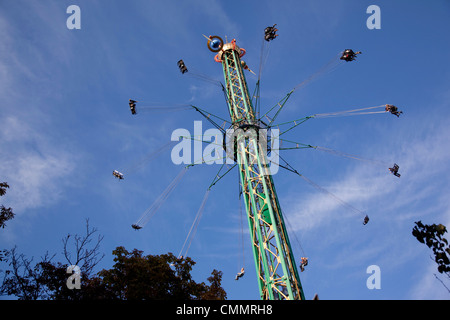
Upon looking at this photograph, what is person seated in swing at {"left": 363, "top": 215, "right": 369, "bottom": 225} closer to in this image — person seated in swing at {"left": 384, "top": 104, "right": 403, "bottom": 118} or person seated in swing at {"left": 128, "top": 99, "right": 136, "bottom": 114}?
person seated in swing at {"left": 384, "top": 104, "right": 403, "bottom": 118}

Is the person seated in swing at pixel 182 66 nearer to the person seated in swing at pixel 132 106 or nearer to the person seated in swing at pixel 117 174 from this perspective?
the person seated in swing at pixel 132 106

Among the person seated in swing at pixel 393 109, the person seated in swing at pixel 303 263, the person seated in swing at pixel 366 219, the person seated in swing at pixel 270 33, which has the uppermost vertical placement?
the person seated in swing at pixel 270 33

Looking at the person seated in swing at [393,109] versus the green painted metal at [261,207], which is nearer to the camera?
the green painted metal at [261,207]

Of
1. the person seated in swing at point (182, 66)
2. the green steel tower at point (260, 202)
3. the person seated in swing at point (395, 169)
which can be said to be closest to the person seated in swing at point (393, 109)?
the person seated in swing at point (395, 169)

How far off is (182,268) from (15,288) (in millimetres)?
7705

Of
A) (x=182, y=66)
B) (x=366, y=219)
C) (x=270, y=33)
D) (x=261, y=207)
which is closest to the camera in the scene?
(x=261, y=207)

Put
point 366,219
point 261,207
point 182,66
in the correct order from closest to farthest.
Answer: point 261,207
point 366,219
point 182,66

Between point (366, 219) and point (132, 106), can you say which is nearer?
point (366, 219)

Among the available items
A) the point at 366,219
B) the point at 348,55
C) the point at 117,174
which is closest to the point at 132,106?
the point at 117,174

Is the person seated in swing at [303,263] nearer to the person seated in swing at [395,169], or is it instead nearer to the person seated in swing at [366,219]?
the person seated in swing at [366,219]

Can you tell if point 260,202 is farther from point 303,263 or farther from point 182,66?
point 182,66

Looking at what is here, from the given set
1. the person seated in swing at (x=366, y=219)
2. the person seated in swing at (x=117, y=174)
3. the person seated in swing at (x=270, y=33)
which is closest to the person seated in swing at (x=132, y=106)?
the person seated in swing at (x=117, y=174)

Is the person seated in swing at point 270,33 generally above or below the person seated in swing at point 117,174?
above
